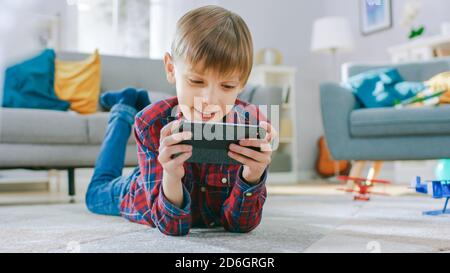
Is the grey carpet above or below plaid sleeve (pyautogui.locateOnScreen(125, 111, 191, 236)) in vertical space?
below

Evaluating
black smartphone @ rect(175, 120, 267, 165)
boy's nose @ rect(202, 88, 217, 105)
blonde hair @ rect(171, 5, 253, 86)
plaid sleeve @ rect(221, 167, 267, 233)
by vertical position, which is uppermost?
blonde hair @ rect(171, 5, 253, 86)

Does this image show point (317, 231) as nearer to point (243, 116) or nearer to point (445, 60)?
point (243, 116)

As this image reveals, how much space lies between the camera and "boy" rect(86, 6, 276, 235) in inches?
20.4

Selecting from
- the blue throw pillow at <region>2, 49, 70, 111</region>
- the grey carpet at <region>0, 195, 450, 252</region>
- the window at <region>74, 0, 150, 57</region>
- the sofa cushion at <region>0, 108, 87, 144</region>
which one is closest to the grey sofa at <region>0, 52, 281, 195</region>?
the sofa cushion at <region>0, 108, 87, 144</region>

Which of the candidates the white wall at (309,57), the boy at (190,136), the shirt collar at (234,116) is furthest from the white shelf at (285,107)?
the shirt collar at (234,116)

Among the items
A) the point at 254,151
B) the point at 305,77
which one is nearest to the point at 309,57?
the point at 305,77

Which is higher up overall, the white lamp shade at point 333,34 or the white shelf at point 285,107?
the white lamp shade at point 333,34

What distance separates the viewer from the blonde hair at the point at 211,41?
1.73ft

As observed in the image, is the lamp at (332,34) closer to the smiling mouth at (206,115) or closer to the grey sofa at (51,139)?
the grey sofa at (51,139)

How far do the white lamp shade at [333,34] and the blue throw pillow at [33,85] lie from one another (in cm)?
154

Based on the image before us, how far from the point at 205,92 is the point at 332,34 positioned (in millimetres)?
2265

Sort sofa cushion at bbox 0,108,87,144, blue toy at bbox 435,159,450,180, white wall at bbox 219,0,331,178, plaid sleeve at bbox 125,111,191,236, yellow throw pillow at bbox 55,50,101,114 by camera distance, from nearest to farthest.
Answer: plaid sleeve at bbox 125,111,191,236, blue toy at bbox 435,159,450,180, sofa cushion at bbox 0,108,87,144, yellow throw pillow at bbox 55,50,101,114, white wall at bbox 219,0,331,178

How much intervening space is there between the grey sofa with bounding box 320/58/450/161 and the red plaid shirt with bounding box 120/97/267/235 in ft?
2.85

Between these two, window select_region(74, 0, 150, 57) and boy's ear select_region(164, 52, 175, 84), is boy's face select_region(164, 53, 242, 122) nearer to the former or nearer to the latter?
boy's ear select_region(164, 52, 175, 84)
